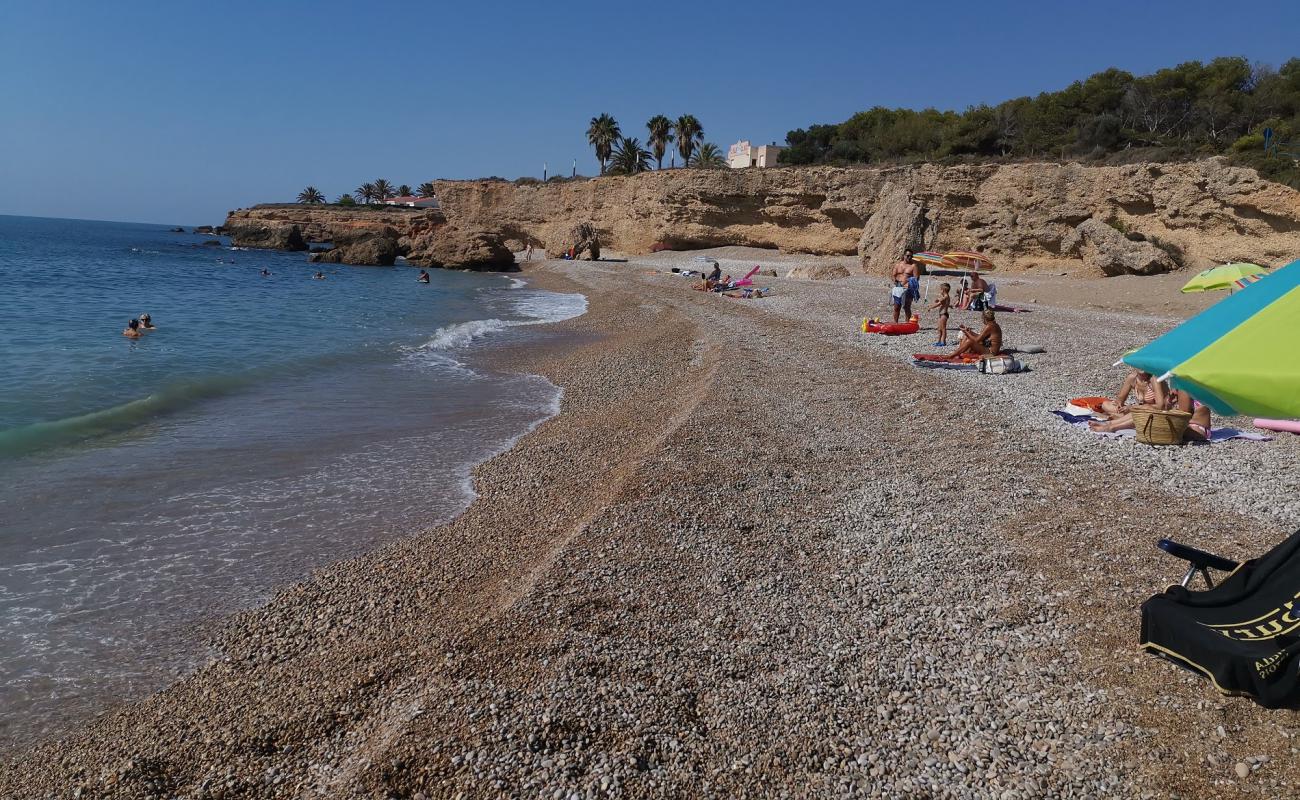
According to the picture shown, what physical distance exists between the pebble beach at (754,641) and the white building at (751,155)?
5883cm

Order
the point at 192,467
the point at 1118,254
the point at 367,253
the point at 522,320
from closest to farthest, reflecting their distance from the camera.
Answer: the point at 192,467 < the point at 522,320 < the point at 1118,254 < the point at 367,253

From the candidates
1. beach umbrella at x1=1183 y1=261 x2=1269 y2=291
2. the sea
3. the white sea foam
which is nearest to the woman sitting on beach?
beach umbrella at x1=1183 y1=261 x2=1269 y2=291

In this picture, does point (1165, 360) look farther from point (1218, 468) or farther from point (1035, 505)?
point (1218, 468)

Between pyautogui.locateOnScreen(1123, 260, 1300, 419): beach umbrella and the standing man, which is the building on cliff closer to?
the standing man

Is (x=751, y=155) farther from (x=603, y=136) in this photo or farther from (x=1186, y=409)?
(x=1186, y=409)

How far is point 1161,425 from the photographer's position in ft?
23.8

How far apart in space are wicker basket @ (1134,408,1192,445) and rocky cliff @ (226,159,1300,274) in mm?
20273

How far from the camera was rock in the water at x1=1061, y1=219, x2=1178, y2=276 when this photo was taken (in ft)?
78.0

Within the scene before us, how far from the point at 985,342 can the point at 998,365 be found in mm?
763

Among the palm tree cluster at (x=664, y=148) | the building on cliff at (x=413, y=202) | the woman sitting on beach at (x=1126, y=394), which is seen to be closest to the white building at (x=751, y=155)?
the palm tree cluster at (x=664, y=148)

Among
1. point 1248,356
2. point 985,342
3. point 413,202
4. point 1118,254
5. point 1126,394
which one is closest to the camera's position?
point 1248,356

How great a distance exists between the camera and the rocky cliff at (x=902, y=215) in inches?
1017

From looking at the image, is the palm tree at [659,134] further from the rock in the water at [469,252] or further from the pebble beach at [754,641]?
the pebble beach at [754,641]

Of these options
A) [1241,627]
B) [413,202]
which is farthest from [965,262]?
[413,202]
